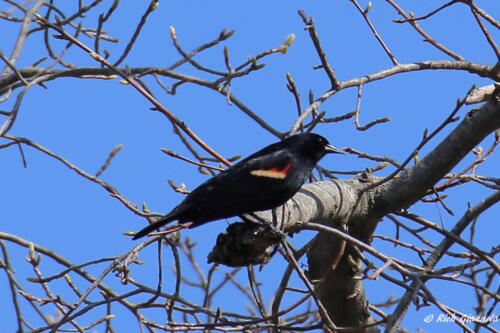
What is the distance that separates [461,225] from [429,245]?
0.45m

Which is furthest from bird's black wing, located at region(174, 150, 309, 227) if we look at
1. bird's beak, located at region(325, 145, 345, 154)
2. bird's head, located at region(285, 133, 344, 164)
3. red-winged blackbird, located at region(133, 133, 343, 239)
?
bird's beak, located at region(325, 145, 345, 154)

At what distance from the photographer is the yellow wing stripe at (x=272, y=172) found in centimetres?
426

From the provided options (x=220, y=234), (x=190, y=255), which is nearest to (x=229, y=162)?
(x=220, y=234)

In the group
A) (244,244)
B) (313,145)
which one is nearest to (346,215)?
(244,244)

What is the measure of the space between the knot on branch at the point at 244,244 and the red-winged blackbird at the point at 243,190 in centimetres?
25

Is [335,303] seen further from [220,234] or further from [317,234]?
[220,234]

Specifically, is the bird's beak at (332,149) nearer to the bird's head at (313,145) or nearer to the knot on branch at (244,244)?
the bird's head at (313,145)

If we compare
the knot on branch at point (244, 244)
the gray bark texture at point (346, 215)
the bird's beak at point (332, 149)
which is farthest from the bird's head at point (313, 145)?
the knot on branch at point (244, 244)

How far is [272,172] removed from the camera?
4.35 meters

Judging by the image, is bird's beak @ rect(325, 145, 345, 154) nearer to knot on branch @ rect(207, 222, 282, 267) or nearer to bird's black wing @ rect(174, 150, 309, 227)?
bird's black wing @ rect(174, 150, 309, 227)

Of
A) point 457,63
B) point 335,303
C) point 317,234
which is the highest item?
point 457,63

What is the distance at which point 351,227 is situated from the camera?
4266 millimetres

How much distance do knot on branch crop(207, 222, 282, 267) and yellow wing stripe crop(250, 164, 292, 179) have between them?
58cm

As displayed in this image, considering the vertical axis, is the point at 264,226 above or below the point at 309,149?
below
